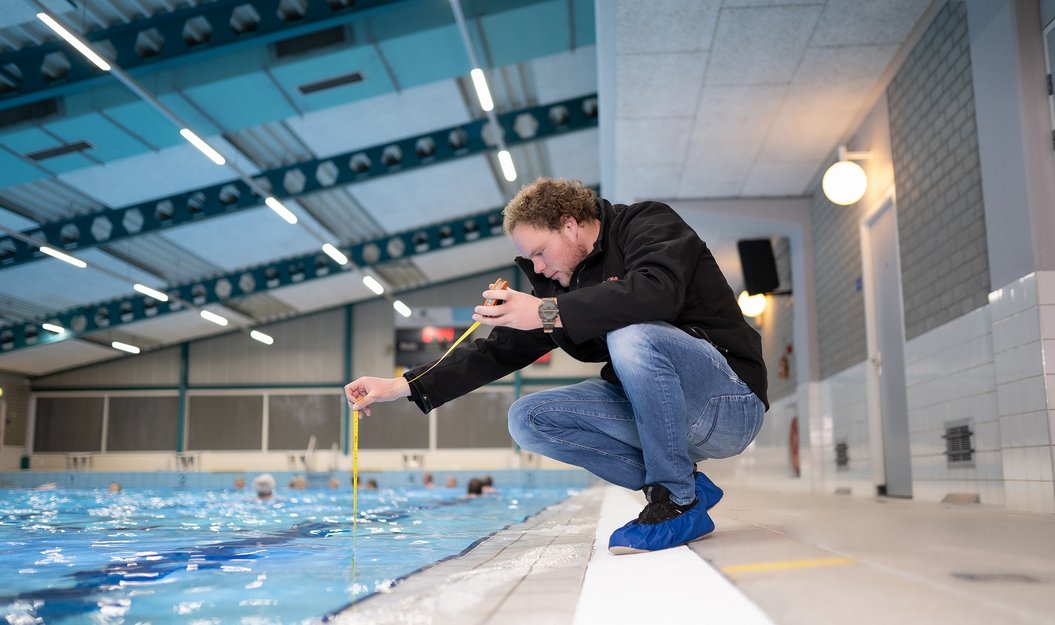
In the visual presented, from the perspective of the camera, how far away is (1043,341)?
396 centimetres

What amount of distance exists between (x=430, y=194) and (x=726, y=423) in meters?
13.1

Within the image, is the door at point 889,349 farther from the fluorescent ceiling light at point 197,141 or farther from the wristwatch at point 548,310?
the fluorescent ceiling light at point 197,141

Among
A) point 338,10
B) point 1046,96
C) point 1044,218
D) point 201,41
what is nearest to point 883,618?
point 1044,218

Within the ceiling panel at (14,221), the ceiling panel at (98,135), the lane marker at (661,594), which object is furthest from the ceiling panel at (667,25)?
the ceiling panel at (14,221)

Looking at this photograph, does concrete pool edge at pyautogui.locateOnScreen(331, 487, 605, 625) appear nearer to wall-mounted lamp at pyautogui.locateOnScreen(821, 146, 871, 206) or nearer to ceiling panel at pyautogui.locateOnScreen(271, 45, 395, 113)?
wall-mounted lamp at pyautogui.locateOnScreen(821, 146, 871, 206)

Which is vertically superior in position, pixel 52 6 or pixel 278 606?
pixel 52 6

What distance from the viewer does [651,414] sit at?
2076mm

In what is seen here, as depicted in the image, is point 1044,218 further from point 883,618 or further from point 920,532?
point 883,618

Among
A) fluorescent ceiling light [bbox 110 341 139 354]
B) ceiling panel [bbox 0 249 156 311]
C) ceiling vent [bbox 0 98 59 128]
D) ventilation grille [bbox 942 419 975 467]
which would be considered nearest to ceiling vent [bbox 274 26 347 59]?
ceiling vent [bbox 0 98 59 128]

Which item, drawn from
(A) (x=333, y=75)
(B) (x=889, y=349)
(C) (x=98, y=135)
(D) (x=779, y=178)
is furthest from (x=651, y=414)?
(C) (x=98, y=135)

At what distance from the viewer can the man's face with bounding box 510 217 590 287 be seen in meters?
2.23

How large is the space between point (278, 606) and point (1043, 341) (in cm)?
380

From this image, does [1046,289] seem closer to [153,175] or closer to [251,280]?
[153,175]

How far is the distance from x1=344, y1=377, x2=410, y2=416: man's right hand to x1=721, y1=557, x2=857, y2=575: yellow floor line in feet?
4.00
